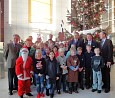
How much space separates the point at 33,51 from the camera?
5.91 meters

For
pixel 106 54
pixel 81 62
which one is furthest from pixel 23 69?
pixel 106 54

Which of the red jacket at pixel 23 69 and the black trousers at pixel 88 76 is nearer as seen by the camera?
the red jacket at pixel 23 69

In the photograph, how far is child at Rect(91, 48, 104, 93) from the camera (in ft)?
19.2

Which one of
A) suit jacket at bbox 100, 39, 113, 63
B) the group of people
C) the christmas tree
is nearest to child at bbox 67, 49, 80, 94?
the group of people

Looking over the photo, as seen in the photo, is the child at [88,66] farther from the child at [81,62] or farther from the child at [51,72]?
the child at [51,72]

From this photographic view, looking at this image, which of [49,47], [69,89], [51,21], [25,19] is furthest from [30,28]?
[69,89]

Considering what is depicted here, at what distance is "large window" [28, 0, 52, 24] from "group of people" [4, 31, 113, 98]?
8.60 m

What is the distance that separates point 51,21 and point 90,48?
9585 mm

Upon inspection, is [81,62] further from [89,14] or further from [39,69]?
[89,14]

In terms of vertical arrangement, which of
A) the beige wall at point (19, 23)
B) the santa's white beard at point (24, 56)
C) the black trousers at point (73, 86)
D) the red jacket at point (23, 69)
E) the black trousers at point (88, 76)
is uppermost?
the beige wall at point (19, 23)

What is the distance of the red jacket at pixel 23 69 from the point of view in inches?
205

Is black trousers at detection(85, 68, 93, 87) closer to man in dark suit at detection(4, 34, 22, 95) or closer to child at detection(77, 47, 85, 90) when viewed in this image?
child at detection(77, 47, 85, 90)

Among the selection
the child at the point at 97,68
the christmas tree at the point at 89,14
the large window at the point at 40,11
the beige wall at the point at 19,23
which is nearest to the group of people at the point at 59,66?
the child at the point at 97,68

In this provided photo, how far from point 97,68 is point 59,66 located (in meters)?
1.00
